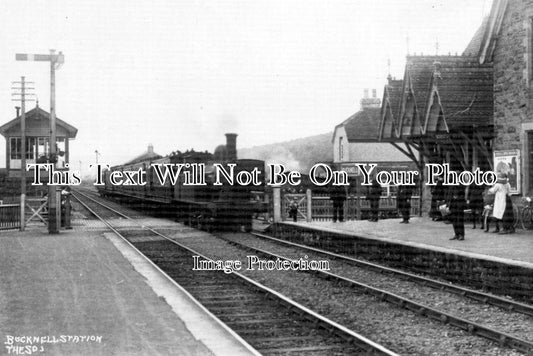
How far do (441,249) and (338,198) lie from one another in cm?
837

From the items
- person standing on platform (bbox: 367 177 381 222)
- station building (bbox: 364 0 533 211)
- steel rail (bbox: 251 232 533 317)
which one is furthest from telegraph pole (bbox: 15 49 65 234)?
station building (bbox: 364 0 533 211)

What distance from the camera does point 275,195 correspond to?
21375 millimetres

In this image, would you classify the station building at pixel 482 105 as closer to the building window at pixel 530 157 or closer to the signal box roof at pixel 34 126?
the building window at pixel 530 157

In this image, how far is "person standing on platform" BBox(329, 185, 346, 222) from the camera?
19.8m

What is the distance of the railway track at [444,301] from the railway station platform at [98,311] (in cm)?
283

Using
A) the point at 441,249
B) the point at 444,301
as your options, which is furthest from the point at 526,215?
the point at 444,301

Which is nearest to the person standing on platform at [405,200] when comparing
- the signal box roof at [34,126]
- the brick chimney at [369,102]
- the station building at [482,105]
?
the station building at [482,105]

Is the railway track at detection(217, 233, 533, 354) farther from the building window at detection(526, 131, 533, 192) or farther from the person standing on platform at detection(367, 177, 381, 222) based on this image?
the person standing on platform at detection(367, 177, 381, 222)

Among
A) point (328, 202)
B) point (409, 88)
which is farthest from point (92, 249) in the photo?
point (328, 202)

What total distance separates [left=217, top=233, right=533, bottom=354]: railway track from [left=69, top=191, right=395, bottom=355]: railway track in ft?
5.19

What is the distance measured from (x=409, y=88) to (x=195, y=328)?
51.2 ft

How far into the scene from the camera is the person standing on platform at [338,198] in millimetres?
19758

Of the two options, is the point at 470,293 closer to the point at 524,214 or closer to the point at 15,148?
the point at 524,214

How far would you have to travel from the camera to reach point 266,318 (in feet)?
27.3
